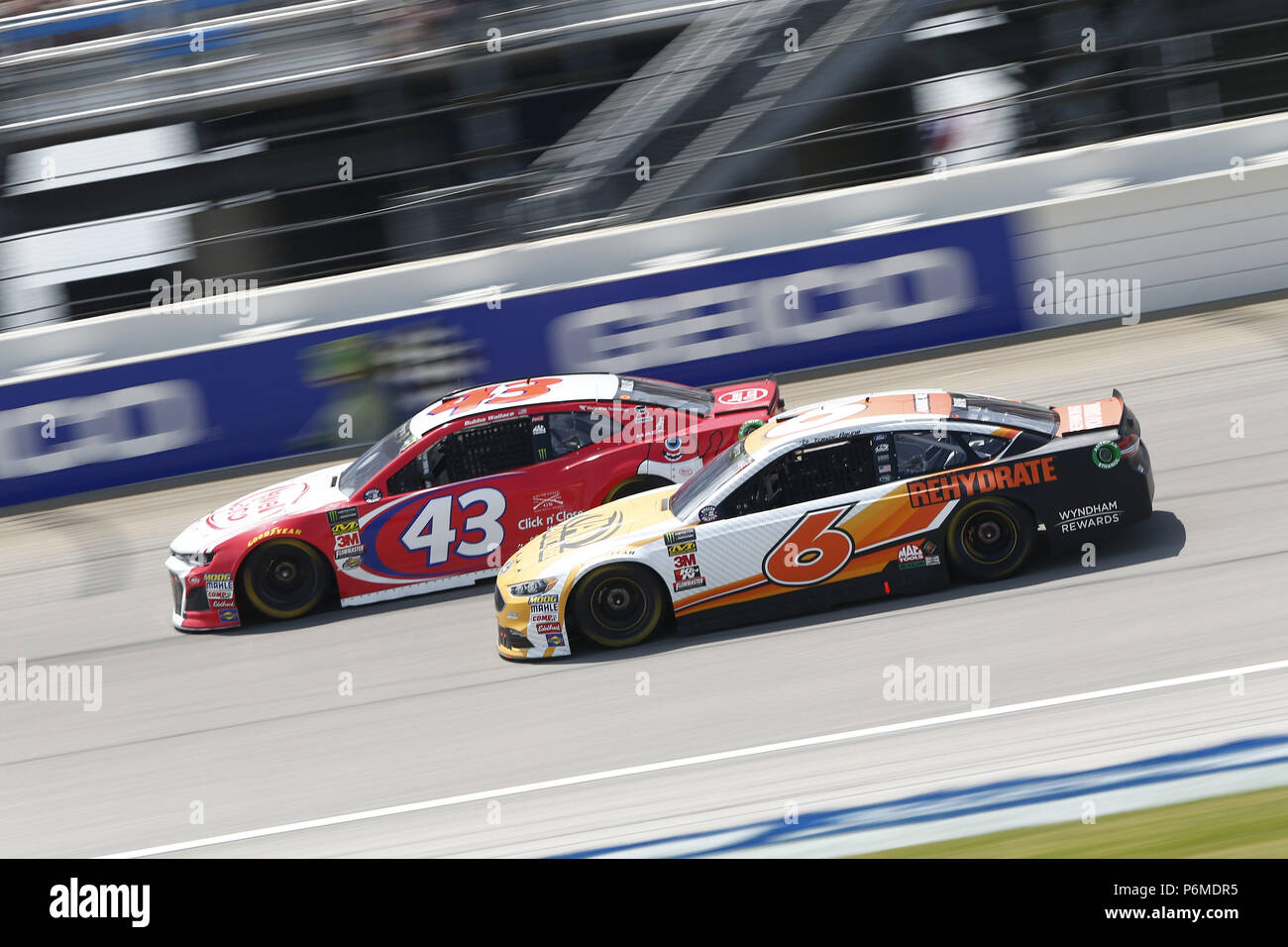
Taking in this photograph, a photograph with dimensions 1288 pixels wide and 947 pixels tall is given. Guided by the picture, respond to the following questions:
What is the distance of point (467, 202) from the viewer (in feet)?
54.1

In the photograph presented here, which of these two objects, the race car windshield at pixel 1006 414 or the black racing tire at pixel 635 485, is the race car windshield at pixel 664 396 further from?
the race car windshield at pixel 1006 414

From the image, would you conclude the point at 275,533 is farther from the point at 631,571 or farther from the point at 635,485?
the point at 631,571

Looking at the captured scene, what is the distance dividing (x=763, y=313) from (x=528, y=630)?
21.5ft

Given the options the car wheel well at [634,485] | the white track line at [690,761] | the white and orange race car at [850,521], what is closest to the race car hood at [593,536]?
the white and orange race car at [850,521]

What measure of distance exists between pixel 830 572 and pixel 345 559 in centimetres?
363

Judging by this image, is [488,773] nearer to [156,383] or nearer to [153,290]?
[156,383]

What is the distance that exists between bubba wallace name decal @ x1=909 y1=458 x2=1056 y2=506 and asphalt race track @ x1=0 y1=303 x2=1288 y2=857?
2.09 feet

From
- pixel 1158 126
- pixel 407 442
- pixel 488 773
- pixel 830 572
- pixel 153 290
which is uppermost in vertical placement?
pixel 1158 126

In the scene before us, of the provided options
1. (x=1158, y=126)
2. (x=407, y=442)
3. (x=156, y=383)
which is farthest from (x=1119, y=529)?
(x=1158, y=126)

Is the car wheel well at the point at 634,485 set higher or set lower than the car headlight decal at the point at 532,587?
higher

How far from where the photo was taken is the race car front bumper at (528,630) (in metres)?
8.74

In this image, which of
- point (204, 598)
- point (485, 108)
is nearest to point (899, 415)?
point (204, 598)
